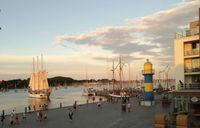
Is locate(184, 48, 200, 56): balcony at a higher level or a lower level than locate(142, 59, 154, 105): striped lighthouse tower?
higher

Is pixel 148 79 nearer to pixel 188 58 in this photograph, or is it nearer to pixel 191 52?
pixel 188 58

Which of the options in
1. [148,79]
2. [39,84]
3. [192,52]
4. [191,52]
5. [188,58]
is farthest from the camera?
[39,84]

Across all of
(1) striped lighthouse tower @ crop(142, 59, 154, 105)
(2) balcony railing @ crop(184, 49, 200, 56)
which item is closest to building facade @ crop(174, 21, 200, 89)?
(2) balcony railing @ crop(184, 49, 200, 56)

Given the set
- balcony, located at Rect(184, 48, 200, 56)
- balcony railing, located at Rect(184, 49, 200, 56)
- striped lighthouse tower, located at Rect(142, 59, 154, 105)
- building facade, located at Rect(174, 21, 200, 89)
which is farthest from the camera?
striped lighthouse tower, located at Rect(142, 59, 154, 105)

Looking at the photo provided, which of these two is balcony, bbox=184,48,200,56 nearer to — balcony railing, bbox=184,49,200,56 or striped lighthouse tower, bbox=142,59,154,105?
balcony railing, bbox=184,49,200,56

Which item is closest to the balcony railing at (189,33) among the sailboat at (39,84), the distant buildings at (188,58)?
the distant buildings at (188,58)

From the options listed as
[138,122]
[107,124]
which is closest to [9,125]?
[107,124]

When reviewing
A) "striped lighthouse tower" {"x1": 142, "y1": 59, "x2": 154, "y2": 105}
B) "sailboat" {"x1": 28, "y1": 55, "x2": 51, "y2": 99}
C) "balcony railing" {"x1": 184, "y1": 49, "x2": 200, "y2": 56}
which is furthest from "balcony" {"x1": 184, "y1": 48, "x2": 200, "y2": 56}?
"sailboat" {"x1": 28, "y1": 55, "x2": 51, "y2": 99}

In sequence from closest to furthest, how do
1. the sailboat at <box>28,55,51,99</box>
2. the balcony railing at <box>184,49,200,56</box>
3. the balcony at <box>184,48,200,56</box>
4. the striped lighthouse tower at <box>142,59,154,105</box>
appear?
1. the balcony at <box>184,48,200,56</box>
2. the balcony railing at <box>184,49,200,56</box>
3. the striped lighthouse tower at <box>142,59,154,105</box>
4. the sailboat at <box>28,55,51,99</box>

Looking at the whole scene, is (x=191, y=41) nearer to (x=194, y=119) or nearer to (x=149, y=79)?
(x=194, y=119)

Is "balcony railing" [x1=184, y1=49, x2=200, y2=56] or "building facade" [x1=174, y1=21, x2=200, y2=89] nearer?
"balcony railing" [x1=184, y1=49, x2=200, y2=56]

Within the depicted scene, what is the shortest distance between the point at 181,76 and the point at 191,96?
9295 mm

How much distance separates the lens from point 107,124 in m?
35.4

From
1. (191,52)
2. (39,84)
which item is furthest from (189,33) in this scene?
(39,84)
